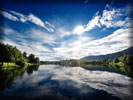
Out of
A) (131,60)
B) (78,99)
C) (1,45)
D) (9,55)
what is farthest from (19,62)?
(131,60)

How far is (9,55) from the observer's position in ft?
148

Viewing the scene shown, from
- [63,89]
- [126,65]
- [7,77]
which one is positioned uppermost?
[7,77]

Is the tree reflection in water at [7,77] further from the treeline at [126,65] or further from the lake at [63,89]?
the treeline at [126,65]

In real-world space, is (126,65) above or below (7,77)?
below

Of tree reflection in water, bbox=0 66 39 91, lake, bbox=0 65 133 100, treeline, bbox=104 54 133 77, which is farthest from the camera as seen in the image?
treeline, bbox=104 54 133 77

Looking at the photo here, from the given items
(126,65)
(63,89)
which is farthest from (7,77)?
(126,65)

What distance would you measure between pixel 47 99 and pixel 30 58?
4638 inches

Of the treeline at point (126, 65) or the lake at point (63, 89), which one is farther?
the treeline at point (126, 65)

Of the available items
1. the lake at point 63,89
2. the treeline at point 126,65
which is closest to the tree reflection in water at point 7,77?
the lake at point 63,89

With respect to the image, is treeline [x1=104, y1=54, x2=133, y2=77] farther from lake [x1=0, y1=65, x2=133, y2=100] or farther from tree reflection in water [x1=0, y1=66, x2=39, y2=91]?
tree reflection in water [x1=0, y1=66, x2=39, y2=91]

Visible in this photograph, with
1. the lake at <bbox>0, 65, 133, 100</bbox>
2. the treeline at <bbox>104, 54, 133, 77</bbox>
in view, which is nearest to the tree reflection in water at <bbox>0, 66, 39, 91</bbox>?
the lake at <bbox>0, 65, 133, 100</bbox>

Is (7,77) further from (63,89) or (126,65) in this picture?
(126,65)

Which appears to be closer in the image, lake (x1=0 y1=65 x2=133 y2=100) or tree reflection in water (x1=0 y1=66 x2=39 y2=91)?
lake (x1=0 y1=65 x2=133 y2=100)

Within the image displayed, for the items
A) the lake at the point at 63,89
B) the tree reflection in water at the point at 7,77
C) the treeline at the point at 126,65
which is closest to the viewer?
the lake at the point at 63,89
